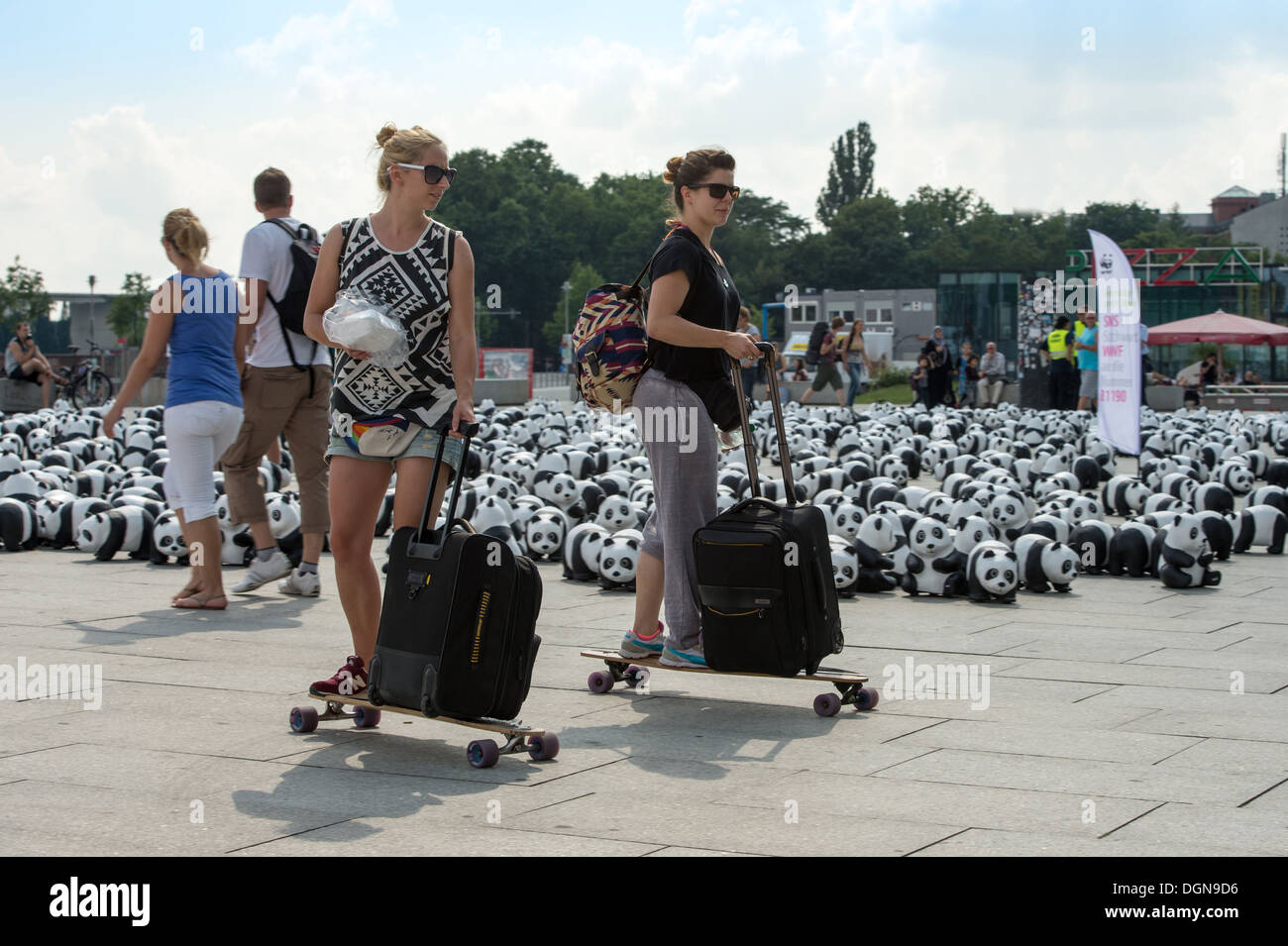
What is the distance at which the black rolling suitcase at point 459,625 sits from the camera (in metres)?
5.07

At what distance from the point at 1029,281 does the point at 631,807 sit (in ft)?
147

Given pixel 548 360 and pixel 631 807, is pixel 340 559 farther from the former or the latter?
pixel 548 360

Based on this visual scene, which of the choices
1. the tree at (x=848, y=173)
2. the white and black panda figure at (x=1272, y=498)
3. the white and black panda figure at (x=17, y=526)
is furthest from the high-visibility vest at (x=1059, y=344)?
the tree at (x=848, y=173)

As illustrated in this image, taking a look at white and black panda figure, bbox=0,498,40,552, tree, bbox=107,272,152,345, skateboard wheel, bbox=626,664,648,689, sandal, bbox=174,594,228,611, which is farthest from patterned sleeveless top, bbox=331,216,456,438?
tree, bbox=107,272,152,345

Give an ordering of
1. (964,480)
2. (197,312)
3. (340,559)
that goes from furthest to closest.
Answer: (964,480), (197,312), (340,559)

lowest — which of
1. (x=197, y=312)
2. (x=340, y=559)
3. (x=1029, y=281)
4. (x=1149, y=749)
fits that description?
(x=1149, y=749)

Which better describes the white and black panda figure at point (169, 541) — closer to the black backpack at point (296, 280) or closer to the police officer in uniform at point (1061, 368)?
the black backpack at point (296, 280)

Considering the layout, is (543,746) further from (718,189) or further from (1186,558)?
(1186,558)

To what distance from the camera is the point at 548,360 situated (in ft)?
364

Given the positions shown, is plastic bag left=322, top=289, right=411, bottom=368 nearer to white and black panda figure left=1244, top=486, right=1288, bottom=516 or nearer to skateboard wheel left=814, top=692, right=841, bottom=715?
skateboard wheel left=814, top=692, right=841, bottom=715

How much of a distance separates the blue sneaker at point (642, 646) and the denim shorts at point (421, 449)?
1.34 m

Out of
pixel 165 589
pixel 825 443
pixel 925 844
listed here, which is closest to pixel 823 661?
pixel 925 844

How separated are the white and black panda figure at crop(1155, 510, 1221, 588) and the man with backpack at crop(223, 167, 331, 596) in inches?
209

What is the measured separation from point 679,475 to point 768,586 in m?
0.64
